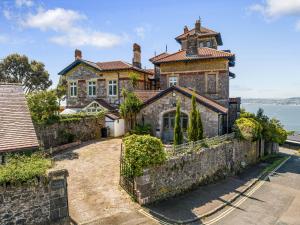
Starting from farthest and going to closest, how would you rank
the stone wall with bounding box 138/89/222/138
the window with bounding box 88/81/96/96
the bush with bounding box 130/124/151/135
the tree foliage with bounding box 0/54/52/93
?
the tree foliage with bounding box 0/54/52/93 < the window with bounding box 88/81/96/96 < the bush with bounding box 130/124/151/135 < the stone wall with bounding box 138/89/222/138

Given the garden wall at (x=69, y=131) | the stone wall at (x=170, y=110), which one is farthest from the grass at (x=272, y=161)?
the garden wall at (x=69, y=131)

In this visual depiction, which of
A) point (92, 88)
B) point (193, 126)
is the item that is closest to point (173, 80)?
point (92, 88)

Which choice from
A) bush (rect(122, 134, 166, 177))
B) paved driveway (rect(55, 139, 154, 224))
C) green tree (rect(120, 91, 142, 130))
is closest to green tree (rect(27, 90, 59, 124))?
paved driveway (rect(55, 139, 154, 224))

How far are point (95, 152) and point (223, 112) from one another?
37.2ft

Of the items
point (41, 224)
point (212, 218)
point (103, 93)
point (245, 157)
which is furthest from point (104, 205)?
point (103, 93)

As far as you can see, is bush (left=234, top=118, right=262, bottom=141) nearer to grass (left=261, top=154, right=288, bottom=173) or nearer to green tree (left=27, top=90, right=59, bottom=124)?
grass (left=261, top=154, right=288, bottom=173)

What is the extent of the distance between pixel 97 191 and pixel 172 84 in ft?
61.5

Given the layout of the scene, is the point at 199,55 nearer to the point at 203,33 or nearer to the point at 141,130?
the point at 203,33

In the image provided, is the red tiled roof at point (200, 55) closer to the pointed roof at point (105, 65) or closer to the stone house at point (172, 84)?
the stone house at point (172, 84)

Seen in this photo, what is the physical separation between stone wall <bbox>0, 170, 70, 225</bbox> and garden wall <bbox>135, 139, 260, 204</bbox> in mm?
4472

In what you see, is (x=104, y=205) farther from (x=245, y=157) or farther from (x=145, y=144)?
(x=245, y=157)

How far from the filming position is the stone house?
26000 mm

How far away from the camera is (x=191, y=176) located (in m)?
18.9

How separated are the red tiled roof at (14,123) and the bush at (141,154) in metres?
4.80
